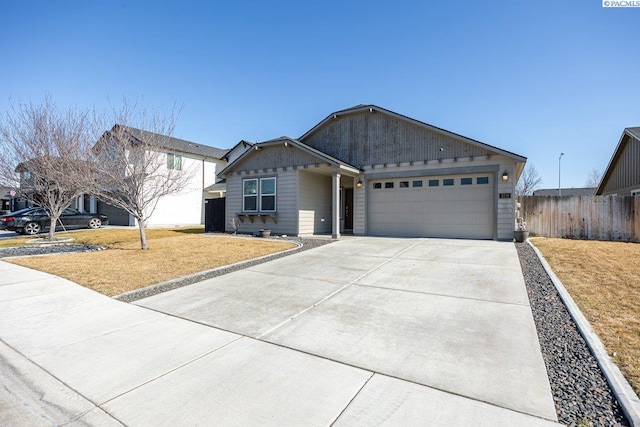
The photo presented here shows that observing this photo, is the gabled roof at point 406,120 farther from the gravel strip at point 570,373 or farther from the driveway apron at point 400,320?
the gravel strip at point 570,373

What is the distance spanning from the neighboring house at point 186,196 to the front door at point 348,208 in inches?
406

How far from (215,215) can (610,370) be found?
15814mm

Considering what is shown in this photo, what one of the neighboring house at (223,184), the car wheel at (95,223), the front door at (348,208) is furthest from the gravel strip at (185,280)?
the car wheel at (95,223)

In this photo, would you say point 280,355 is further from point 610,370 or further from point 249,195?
point 249,195

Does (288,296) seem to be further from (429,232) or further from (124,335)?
(429,232)

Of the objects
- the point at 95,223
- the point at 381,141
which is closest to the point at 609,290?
the point at 381,141

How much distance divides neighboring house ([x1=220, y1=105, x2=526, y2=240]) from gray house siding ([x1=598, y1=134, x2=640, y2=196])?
7767mm

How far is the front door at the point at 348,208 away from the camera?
1546 centimetres

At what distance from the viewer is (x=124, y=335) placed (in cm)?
360

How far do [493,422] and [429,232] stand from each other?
1070cm

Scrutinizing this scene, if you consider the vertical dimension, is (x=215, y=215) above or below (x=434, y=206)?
below

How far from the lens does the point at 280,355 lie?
304 centimetres

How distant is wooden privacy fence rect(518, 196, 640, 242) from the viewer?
36.3ft

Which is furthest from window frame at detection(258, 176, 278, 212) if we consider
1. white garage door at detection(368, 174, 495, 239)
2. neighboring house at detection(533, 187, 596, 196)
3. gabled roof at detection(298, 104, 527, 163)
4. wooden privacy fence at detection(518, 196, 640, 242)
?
neighboring house at detection(533, 187, 596, 196)
